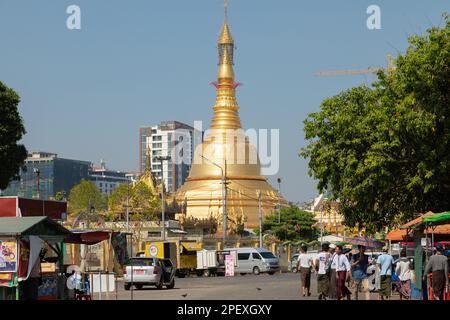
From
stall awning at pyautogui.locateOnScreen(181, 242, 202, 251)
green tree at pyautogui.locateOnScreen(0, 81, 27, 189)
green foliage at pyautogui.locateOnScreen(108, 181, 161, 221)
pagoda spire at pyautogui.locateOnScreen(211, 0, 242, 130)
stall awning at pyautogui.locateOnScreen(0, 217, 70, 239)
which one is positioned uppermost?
pagoda spire at pyautogui.locateOnScreen(211, 0, 242, 130)

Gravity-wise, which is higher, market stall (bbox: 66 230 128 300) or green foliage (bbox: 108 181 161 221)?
green foliage (bbox: 108 181 161 221)

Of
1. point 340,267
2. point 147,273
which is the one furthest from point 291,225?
point 340,267

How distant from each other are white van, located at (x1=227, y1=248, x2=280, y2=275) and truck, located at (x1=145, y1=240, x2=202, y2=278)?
8.35 ft

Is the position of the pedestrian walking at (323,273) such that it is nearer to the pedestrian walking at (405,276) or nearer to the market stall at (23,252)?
the pedestrian walking at (405,276)

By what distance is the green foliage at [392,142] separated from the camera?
103 feet

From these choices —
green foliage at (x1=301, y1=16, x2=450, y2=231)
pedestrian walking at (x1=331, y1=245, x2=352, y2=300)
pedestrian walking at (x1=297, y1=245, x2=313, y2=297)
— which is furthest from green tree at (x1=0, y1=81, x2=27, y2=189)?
pedestrian walking at (x1=331, y1=245, x2=352, y2=300)

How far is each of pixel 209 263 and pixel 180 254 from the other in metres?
1.78

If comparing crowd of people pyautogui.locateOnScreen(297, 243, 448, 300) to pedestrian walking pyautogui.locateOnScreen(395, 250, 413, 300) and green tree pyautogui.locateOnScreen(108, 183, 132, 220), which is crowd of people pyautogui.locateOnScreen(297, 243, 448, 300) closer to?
pedestrian walking pyautogui.locateOnScreen(395, 250, 413, 300)

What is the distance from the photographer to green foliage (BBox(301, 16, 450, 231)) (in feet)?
103

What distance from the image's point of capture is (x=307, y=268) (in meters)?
28.7

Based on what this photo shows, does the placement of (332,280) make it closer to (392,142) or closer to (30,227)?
(30,227)

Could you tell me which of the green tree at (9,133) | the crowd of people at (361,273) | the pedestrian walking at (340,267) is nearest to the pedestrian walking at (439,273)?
the crowd of people at (361,273)

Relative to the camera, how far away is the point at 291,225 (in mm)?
87312
